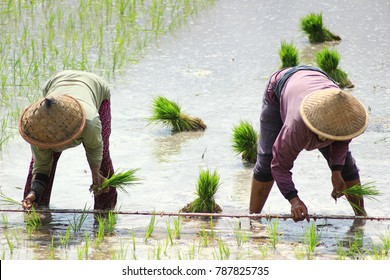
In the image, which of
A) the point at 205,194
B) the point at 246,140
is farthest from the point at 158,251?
the point at 246,140

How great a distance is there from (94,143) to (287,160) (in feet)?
3.30

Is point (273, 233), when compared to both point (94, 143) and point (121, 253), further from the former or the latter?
point (94, 143)

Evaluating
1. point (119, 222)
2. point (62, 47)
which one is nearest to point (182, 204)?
point (119, 222)

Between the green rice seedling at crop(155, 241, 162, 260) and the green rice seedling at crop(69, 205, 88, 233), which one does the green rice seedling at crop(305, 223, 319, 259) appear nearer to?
the green rice seedling at crop(155, 241, 162, 260)

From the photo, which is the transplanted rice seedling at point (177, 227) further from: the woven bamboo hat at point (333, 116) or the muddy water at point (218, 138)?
the woven bamboo hat at point (333, 116)

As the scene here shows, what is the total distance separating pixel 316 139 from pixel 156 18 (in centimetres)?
673

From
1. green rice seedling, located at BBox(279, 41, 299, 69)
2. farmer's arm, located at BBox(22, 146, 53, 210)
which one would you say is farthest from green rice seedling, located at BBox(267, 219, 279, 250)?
green rice seedling, located at BBox(279, 41, 299, 69)

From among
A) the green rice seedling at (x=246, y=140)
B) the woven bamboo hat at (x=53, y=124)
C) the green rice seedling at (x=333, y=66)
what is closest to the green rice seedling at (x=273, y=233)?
the woven bamboo hat at (x=53, y=124)

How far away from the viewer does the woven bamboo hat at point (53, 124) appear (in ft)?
17.1

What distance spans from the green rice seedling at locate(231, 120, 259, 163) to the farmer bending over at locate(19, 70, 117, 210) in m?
1.26

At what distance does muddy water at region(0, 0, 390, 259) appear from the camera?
577cm

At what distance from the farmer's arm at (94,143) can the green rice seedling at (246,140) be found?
1.69m

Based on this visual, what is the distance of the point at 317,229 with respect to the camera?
5777 millimetres

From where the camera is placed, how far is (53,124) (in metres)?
5.23
